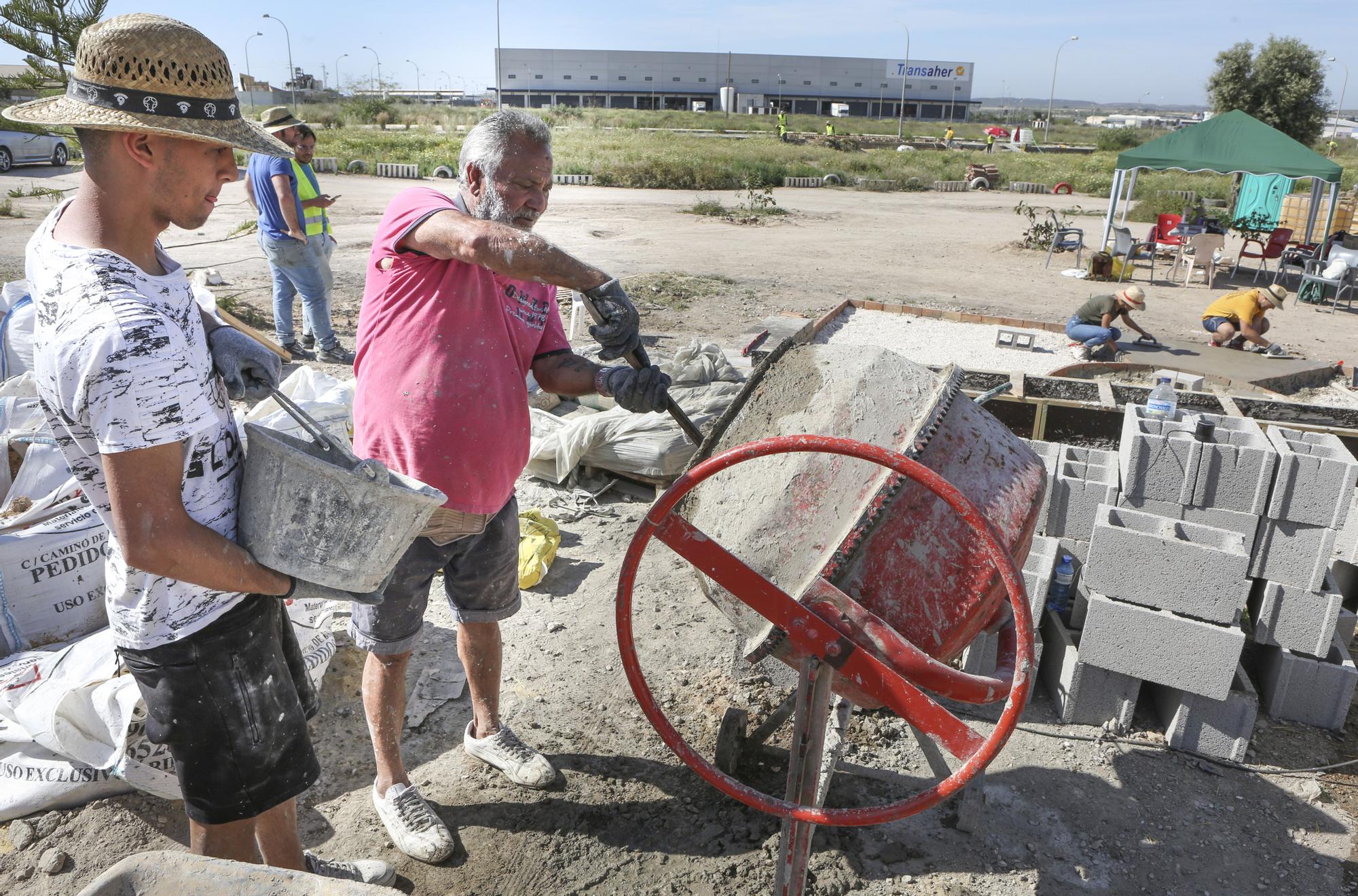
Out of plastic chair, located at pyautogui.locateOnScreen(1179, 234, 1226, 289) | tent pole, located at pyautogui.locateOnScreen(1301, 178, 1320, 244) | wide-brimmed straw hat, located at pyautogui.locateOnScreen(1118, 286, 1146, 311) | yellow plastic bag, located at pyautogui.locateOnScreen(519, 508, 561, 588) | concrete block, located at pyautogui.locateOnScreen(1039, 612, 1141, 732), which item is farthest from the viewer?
tent pole, located at pyautogui.locateOnScreen(1301, 178, 1320, 244)

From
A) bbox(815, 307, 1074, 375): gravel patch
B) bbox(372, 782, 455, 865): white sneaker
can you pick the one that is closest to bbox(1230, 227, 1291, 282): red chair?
bbox(815, 307, 1074, 375): gravel patch

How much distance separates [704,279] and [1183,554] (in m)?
9.04

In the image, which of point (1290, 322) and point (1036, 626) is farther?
point (1290, 322)

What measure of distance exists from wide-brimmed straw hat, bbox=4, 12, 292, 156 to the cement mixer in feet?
3.75

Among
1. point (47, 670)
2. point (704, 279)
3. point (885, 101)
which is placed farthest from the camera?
point (885, 101)

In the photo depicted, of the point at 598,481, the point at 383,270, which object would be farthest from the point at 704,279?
the point at 383,270

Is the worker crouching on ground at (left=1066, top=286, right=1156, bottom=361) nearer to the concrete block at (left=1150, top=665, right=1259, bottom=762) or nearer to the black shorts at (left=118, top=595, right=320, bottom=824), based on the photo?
the concrete block at (left=1150, top=665, right=1259, bottom=762)

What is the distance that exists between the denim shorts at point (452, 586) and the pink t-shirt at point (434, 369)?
18 cm

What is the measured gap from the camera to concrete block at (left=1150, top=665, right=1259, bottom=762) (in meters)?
3.11

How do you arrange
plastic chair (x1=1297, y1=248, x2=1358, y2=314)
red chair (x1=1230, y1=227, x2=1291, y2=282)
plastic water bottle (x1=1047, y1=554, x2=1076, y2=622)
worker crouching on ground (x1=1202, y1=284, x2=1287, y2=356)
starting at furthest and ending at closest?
red chair (x1=1230, y1=227, x2=1291, y2=282) → plastic chair (x1=1297, y1=248, x2=1358, y2=314) → worker crouching on ground (x1=1202, y1=284, x2=1287, y2=356) → plastic water bottle (x1=1047, y1=554, x2=1076, y2=622)

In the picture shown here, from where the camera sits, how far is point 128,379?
143cm

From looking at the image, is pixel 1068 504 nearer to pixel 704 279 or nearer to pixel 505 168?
pixel 505 168

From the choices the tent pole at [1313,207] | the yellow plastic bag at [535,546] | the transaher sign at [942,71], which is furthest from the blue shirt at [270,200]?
the transaher sign at [942,71]

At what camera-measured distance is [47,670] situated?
2.78m
